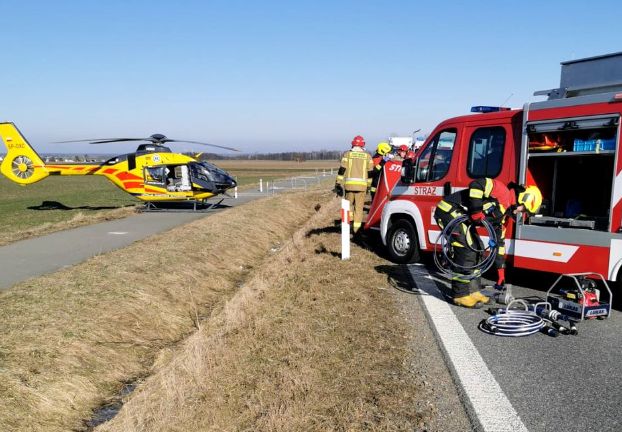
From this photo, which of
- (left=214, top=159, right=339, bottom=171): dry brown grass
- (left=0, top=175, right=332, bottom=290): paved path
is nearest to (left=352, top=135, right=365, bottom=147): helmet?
(left=0, top=175, right=332, bottom=290): paved path

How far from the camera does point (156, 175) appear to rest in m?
20.0

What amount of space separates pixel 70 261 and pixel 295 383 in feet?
25.9

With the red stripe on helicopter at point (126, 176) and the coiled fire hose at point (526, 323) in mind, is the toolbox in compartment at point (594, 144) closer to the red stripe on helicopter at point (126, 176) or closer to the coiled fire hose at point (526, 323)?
the coiled fire hose at point (526, 323)

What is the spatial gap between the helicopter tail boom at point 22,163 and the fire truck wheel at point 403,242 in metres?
17.3

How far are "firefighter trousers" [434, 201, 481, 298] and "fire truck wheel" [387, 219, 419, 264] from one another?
2.28 meters

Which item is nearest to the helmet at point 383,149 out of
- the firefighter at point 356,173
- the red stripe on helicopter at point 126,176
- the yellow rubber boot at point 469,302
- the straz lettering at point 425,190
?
the firefighter at point 356,173

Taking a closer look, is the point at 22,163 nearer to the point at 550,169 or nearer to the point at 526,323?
the point at 550,169

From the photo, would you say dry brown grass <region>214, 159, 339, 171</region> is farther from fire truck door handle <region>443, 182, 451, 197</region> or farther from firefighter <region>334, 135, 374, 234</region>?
fire truck door handle <region>443, 182, 451, 197</region>

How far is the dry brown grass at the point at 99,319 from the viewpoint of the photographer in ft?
17.9

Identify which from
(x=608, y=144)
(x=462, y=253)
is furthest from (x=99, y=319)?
(x=608, y=144)

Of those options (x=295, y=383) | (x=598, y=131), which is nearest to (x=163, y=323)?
(x=295, y=383)

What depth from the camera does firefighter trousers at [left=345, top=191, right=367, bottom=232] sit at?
11.1 metres

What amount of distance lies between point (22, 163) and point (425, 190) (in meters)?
18.8

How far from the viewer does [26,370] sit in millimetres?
5730
